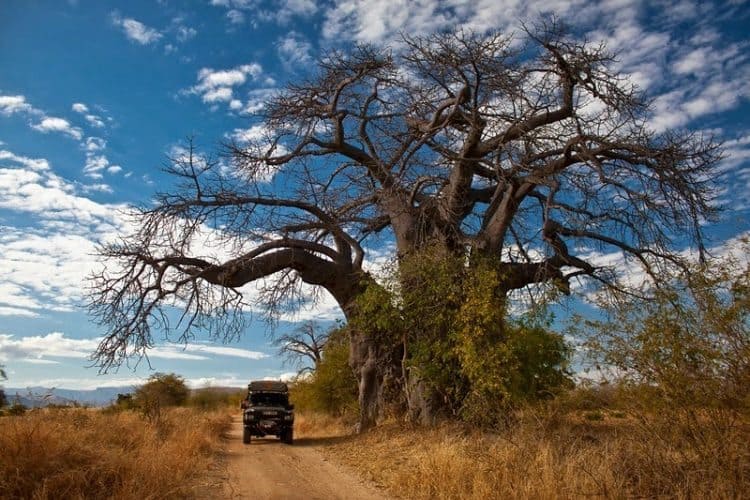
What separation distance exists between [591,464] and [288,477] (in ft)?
16.4

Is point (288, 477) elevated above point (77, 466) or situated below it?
below

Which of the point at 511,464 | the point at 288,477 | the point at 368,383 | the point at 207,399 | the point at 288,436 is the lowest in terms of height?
the point at 288,477

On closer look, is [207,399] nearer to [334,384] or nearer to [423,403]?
[334,384]

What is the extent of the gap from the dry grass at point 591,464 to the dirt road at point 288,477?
545 mm

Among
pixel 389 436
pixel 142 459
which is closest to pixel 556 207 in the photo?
pixel 389 436

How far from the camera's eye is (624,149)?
39.3 ft

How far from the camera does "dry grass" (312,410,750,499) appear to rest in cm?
488

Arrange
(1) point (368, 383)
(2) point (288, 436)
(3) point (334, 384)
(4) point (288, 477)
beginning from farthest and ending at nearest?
(3) point (334, 384) < (2) point (288, 436) < (1) point (368, 383) < (4) point (288, 477)

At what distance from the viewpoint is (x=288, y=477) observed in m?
9.30

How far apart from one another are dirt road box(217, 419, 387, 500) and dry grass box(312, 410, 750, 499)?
0.54 m

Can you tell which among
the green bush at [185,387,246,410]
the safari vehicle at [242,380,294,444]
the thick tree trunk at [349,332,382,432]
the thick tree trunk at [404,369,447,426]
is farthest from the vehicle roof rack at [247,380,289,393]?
the green bush at [185,387,246,410]

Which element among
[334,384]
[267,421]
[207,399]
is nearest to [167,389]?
[207,399]

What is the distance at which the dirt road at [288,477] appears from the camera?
7761 mm

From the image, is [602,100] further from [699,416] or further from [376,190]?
[699,416]
